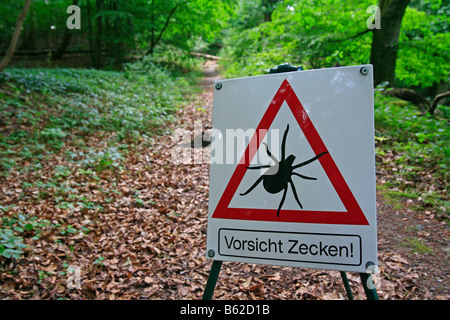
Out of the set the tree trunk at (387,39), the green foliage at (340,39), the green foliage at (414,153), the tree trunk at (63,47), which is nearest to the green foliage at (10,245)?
the green foliage at (414,153)

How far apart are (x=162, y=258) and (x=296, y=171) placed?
7.47ft

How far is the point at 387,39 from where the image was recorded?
6.16m

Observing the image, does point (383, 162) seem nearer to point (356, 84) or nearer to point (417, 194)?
point (417, 194)

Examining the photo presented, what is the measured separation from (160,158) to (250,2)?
596 inches

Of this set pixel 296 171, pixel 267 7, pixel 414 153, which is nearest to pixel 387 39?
pixel 414 153

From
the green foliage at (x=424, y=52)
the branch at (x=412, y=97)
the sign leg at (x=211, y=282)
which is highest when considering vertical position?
the green foliage at (x=424, y=52)

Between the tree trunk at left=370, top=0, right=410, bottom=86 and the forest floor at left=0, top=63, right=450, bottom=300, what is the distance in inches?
143

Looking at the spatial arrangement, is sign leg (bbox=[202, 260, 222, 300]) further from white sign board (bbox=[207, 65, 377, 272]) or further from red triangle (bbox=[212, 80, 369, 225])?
red triangle (bbox=[212, 80, 369, 225])

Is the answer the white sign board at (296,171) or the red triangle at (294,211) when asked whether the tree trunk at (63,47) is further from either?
the red triangle at (294,211)

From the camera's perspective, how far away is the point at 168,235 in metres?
3.29

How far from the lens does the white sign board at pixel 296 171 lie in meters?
1.13

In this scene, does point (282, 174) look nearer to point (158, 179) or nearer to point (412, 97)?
point (158, 179)

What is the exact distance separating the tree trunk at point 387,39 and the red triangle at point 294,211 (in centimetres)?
627
